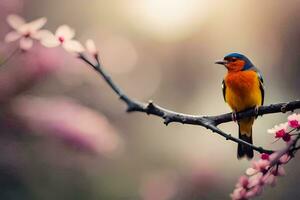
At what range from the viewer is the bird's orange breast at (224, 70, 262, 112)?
1.90m

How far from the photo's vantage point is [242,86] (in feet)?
6.57

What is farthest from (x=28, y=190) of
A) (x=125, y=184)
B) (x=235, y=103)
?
(x=235, y=103)

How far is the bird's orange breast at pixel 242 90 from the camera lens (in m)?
1.90

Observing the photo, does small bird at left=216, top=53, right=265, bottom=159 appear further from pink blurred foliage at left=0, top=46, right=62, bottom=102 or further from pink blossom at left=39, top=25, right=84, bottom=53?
pink blossom at left=39, top=25, right=84, bottom=53

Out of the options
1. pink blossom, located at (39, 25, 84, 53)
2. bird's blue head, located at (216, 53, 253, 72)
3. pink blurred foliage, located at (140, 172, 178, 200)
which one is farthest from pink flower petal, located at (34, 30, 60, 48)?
pink blurred foliage, located at (140, 172, 178, 200)

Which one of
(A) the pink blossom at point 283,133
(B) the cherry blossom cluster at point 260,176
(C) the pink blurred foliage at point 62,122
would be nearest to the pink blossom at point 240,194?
(B) the cherry blossom cluster at point 260,176

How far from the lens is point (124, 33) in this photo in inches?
201

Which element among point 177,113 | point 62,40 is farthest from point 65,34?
point 177,113

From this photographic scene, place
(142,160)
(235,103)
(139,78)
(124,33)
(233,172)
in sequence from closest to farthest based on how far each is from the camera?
(235,103), (142,160), (233,172), (139,78), (124,33)

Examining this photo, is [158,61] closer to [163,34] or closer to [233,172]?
[163,34]

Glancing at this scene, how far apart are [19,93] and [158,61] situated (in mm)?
4046

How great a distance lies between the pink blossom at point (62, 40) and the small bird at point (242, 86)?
93 centimetres

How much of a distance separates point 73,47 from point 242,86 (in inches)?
42.7

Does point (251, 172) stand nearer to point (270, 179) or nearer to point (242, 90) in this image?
point (270, 179)
